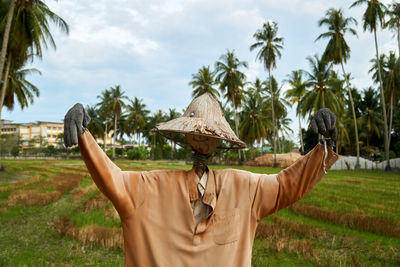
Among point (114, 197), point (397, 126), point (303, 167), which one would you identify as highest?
point (397, 126)

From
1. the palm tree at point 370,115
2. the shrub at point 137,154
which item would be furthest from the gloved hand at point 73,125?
the shrub at point 137,154

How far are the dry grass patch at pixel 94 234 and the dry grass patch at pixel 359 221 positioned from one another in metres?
4.12

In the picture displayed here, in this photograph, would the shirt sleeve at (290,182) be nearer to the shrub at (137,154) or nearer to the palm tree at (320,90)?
the palm tree at (320,90)

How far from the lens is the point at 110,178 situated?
57.8 inches

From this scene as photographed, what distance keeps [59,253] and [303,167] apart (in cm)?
385

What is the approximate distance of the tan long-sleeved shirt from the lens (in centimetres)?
149

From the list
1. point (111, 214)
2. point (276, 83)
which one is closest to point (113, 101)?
point (276, 83)

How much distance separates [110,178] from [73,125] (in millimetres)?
338

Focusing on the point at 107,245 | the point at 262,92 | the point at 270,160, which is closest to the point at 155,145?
the point at 262,92

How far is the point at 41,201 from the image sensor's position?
26.1ft

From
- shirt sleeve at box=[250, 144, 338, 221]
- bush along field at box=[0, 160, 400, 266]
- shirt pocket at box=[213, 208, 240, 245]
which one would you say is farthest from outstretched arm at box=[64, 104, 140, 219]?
bush along field at box=[0, 160, 400, 266]

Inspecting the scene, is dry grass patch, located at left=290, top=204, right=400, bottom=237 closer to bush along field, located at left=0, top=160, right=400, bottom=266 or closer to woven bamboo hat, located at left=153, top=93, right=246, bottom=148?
bush along field, located at left=0, top=160, right=400, bottom=266

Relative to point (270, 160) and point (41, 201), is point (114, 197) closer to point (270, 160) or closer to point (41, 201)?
point (41, 201)

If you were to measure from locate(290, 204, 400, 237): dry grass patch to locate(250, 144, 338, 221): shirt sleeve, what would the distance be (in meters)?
4.50
